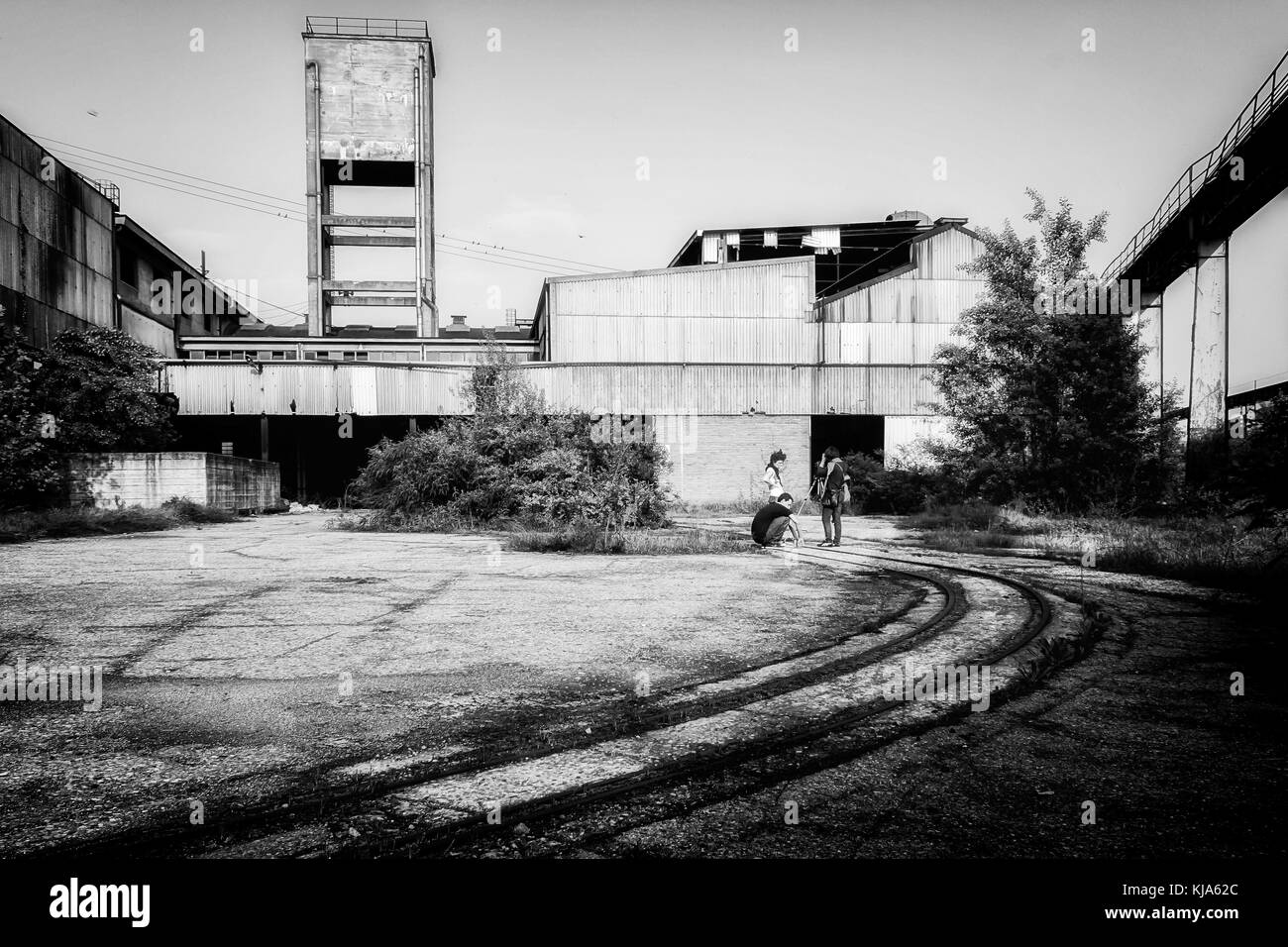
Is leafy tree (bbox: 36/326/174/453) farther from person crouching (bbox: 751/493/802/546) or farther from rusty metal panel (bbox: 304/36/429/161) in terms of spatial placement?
person crouching (bbox: 751/493/802/546)

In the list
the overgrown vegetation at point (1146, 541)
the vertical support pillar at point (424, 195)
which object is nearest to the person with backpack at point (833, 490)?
the overgrown vegetation at point (1146, 541)

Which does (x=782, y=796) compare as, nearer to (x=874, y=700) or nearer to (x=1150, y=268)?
(x=874, y=700)

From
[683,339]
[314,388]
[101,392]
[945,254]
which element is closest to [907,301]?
[945,254]

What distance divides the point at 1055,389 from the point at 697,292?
17.3 m

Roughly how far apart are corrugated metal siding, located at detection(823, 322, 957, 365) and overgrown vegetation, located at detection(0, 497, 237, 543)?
79.2 feet

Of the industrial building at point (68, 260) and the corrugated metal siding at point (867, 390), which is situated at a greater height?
the industrial building at point (68, 260)

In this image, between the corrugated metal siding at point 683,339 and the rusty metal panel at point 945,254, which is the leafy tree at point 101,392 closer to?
the corrugated metal siding at point 683,339

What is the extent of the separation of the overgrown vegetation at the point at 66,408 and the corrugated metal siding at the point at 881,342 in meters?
25.6

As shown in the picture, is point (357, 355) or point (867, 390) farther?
point (357, 355)

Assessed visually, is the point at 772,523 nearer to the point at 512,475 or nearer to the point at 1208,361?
the point at 512,475

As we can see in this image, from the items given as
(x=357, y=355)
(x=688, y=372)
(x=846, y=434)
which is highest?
(x=357, y=355)

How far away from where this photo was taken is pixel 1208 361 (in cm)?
2034

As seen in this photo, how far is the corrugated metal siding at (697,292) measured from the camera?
32.4m

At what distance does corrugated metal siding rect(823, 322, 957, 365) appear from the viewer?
107 ft
